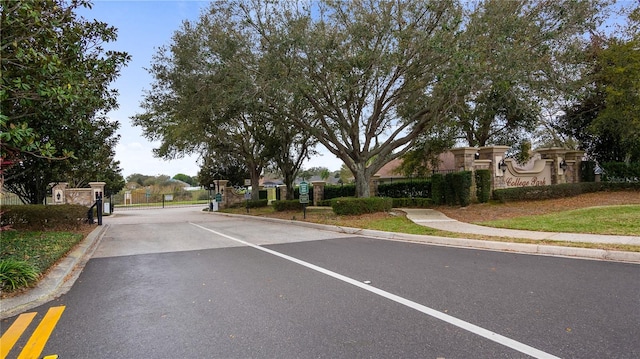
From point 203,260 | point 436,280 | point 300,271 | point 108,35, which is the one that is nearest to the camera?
point 436,280

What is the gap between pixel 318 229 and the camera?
14.0 m

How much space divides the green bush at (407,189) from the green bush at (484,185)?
13.3ft

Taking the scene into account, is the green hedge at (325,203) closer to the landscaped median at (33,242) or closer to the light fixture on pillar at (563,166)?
the light fixture on pillar at (563,166)

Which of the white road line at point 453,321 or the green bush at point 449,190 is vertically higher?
the green bush at point 449,190

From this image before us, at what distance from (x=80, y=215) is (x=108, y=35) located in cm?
764

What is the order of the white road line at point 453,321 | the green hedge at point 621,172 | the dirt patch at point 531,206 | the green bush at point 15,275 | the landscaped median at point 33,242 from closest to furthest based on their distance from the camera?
the white road line at point 453,321 → the green bush at point 15,275 → the landscaped median at point 33,242 → the dirt patch at point 531,206 → the green hedge at point 621,172

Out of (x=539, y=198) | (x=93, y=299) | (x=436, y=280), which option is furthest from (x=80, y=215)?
(x=539, y=198)

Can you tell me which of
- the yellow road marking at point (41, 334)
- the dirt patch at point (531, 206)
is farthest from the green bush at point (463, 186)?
the yellow road marking at point (41, 334)

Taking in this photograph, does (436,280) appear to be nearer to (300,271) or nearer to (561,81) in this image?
(300,271)

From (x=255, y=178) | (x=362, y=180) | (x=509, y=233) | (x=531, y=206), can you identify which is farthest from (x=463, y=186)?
(x=255, y=178)

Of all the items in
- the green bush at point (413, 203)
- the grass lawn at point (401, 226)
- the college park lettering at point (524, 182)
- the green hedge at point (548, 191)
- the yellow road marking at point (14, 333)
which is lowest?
the yellow road marking at point (14, 333)

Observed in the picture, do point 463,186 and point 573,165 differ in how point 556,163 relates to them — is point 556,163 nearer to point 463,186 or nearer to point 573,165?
point 573,165

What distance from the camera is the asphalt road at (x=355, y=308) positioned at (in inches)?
135

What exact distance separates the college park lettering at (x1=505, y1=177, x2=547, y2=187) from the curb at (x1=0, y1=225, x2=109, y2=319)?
58.1ft
